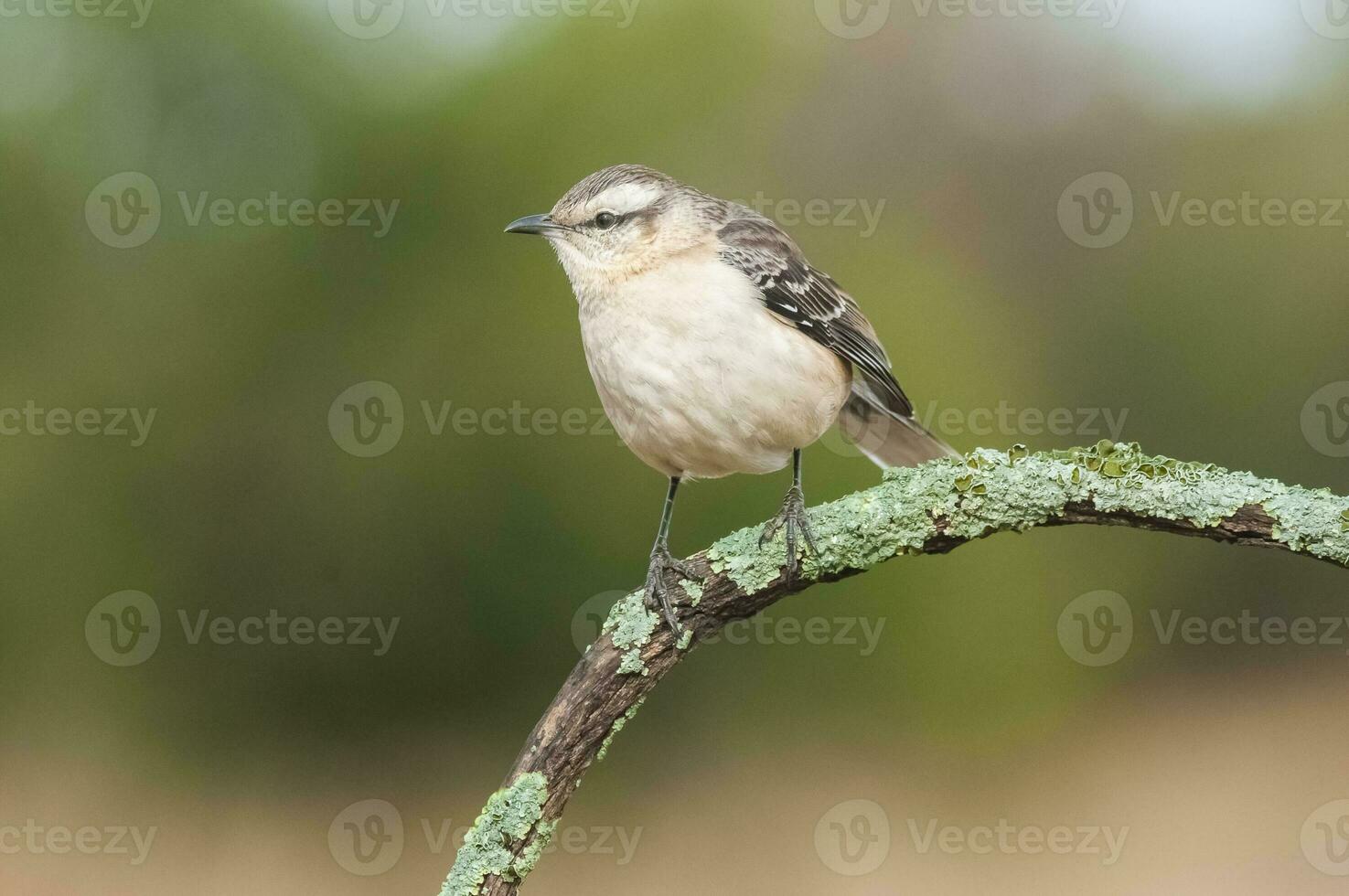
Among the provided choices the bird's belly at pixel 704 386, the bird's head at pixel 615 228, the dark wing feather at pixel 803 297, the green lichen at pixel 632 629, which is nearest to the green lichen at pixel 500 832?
the green lichen at pixel 632 629

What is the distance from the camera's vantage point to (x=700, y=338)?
107 inches

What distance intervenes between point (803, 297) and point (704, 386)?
0.60m

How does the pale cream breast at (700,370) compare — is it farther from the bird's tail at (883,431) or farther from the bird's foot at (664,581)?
the bird's tail at (883,431)

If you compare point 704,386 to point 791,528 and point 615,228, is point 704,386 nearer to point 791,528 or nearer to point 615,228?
point 791,528

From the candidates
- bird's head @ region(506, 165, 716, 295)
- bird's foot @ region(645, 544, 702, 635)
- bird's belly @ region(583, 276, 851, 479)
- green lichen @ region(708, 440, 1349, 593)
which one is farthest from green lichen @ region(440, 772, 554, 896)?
bird's head @ region(506, 165, 716, 295)

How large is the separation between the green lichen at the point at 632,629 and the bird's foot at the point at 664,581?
0.08ft

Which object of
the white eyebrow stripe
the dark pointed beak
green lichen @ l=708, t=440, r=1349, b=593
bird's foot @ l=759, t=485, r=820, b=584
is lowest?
bird's foot @ l=759, t=485, r=820, b=584

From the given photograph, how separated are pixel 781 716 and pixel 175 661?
8.35 ft

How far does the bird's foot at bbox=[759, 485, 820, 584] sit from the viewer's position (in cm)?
251

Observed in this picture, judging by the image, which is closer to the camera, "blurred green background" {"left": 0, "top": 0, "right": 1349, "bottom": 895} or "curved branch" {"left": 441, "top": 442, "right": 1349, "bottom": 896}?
"curved branch" {"left": 441, "top": 442, "right": 1349, "bottom": 896}

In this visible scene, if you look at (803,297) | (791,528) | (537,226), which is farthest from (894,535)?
(537,226)

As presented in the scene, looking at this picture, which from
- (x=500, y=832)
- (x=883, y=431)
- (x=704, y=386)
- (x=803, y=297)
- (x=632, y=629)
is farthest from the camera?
(x=883, y=431)

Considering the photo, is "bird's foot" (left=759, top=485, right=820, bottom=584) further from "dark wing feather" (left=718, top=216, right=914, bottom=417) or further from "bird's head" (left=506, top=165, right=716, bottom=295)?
"bird's head" (left=506, top=165, right=716, bottom=295)

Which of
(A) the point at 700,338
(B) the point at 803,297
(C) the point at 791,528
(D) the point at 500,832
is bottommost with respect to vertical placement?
(D) the point at 500,832
